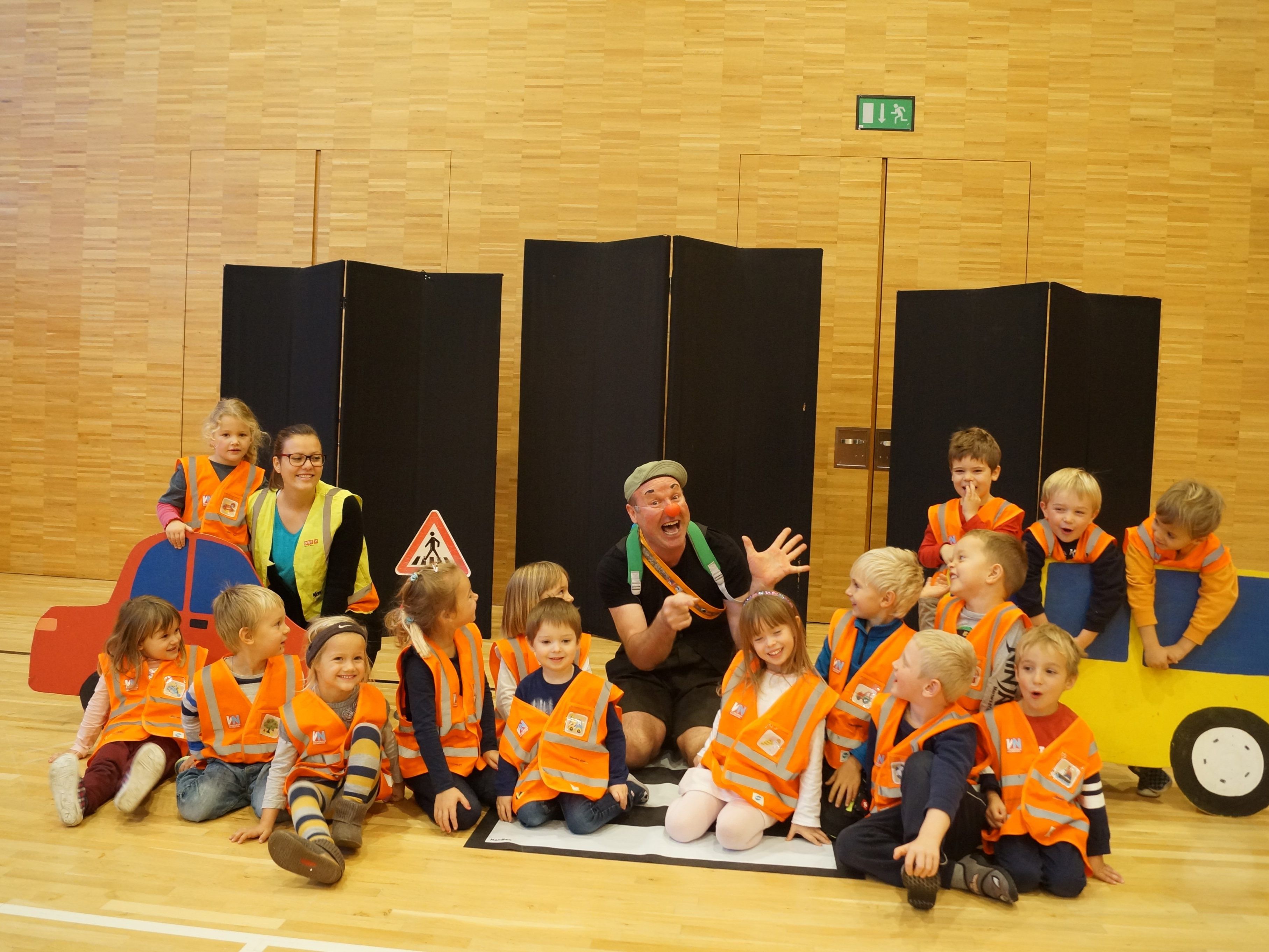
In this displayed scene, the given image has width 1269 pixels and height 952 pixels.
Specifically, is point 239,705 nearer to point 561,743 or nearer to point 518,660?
point 518,660

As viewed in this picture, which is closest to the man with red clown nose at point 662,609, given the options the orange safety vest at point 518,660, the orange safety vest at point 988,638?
the orange safety vest at point 518,660

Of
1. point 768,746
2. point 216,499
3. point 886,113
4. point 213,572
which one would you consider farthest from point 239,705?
point 886,113

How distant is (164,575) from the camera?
403 centimetres

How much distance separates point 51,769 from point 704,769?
200 centimetres

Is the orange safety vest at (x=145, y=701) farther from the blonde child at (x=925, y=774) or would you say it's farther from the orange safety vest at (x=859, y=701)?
the blonde child at (x=925, y=774)

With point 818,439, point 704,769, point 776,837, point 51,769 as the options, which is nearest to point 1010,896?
point 776,837

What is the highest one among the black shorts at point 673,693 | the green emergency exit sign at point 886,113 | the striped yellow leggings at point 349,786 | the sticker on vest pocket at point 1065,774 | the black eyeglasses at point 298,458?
the green emergency exit sign at point 886,113

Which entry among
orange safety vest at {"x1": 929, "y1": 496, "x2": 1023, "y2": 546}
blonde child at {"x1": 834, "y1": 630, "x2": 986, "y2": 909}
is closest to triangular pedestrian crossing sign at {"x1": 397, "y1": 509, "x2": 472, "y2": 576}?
orange safety vest at {"x1": 929, "y1": 496, "x2": 1023, "y2": 546}

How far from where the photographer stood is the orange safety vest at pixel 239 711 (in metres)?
3.28

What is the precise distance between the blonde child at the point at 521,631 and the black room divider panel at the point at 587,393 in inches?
73.9

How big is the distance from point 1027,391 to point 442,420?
3091 millimetres

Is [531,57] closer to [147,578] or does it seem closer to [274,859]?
[147,578]

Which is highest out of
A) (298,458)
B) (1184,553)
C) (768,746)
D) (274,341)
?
(274,341)

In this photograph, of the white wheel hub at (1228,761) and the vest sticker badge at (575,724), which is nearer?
the vest sticker badge at (575,724)
